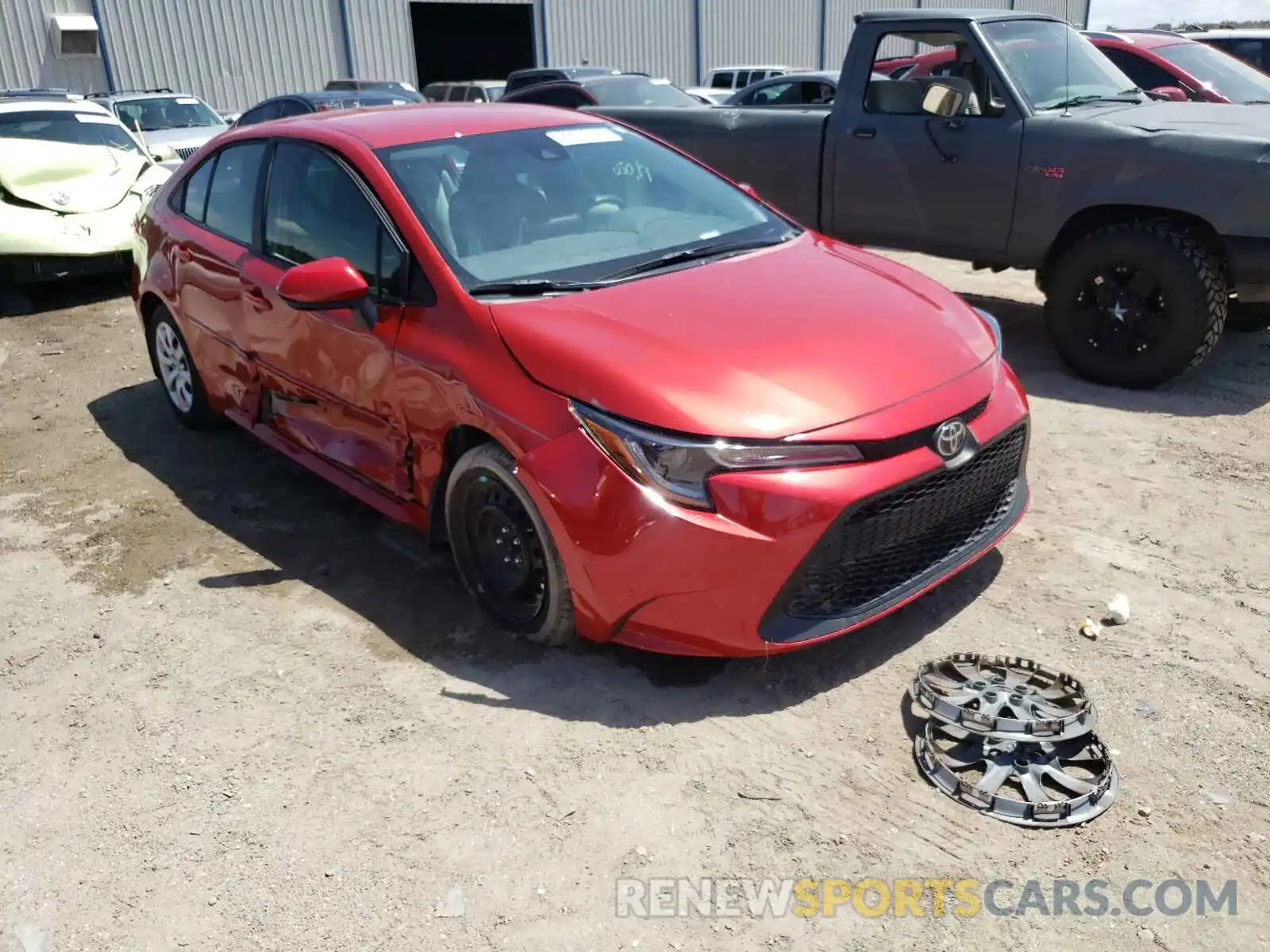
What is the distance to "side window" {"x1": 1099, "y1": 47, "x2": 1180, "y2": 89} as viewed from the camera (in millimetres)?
8344

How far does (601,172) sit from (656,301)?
3.22ft

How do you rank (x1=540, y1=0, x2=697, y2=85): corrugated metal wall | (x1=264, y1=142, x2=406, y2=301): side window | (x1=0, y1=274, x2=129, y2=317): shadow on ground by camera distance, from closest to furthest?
(x1=264, y1=142, x2=406, y2=301): side window, (x1=0, y1=274, x2=129, y2=317): shadow on ground, (x1=540, y1=0, x2=697, y2=85): corrugated metal wall

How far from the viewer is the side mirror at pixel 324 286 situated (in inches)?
143

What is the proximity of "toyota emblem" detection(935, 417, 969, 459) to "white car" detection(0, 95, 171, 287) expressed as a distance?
686cm

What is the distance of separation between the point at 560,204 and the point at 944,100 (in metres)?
3.36

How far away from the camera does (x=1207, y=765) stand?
288 cm

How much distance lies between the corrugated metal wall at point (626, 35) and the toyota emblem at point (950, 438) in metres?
26.1

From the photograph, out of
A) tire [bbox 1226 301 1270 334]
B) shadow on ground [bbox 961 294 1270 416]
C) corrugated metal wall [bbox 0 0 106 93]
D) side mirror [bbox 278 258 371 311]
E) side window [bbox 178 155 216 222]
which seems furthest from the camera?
corrugated metal wall [bbox 0 0 106 93]

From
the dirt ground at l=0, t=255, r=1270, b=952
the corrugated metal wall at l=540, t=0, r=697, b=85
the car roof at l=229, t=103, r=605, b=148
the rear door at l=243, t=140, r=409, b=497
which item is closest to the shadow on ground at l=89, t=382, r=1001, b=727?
the dirt ground at l=0, t=255, r=1270, b=952

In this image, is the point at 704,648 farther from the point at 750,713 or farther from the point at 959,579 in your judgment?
the point at 959,579

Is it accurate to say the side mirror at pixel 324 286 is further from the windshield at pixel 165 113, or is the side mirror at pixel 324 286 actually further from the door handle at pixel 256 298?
the windshield at pixel 165 113

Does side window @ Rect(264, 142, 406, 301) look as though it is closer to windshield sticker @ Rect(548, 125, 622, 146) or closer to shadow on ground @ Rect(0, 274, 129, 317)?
windshield sticker @ Rect(548, 125, 622, 146)

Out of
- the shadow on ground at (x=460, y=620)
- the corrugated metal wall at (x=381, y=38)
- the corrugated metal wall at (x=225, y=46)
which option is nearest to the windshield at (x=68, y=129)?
the shadow on ground at (x=460, y=620)

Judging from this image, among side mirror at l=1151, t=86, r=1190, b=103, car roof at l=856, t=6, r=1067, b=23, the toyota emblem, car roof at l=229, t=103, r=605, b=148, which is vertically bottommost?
the toyota emblem
